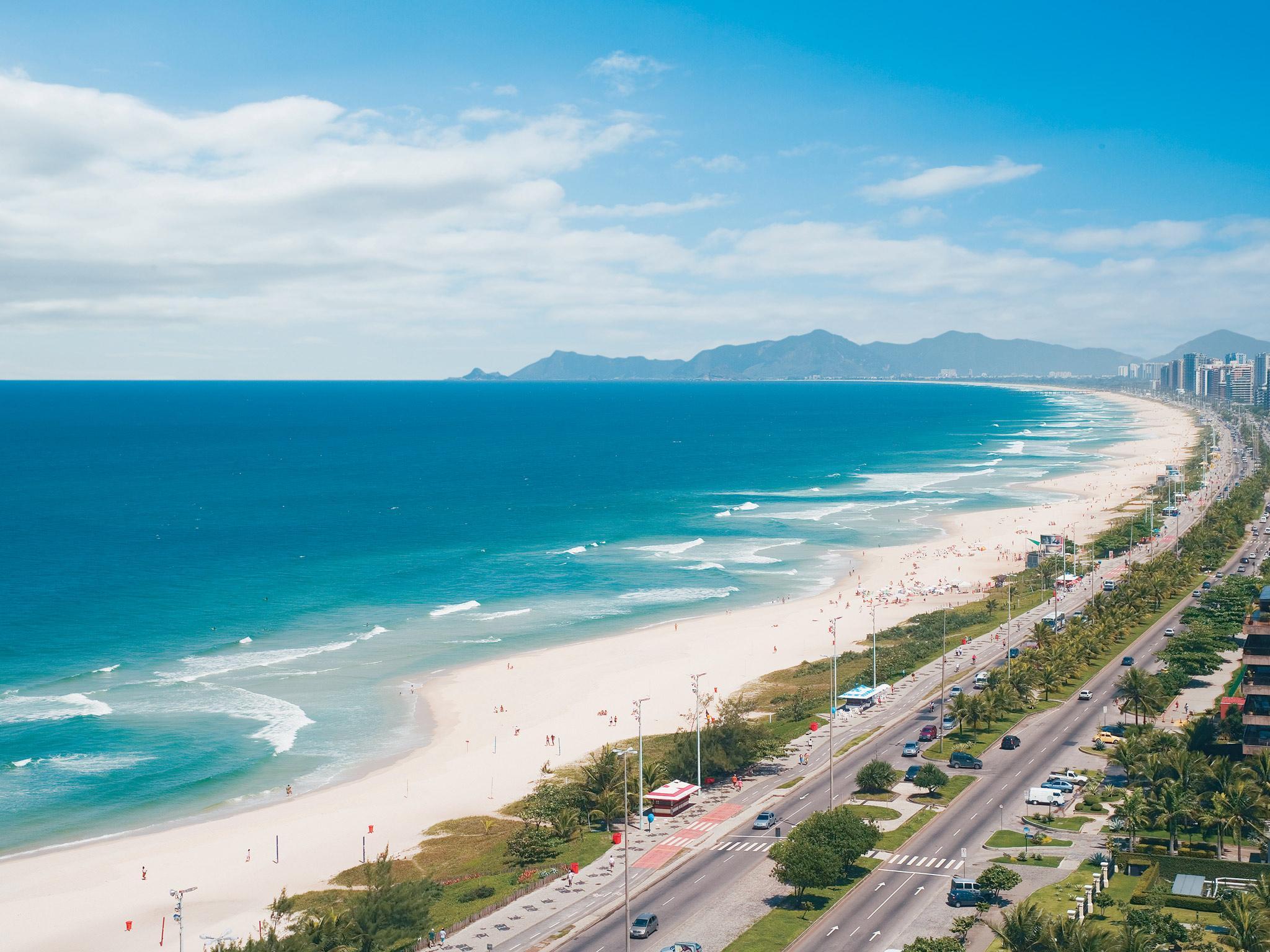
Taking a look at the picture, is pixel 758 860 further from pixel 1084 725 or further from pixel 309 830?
pixel 1084 725

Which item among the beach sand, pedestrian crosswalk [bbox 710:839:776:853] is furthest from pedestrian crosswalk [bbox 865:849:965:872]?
the beach sand

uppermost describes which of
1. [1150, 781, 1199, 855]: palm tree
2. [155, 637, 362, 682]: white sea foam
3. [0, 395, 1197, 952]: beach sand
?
[1150, 781, 1199, 855]: palm tree

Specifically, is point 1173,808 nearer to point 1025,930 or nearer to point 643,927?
point 1025,930

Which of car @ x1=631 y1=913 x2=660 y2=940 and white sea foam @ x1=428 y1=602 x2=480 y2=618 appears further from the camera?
white sea foam @ x1=428 y1=602 x2=480 y2=618

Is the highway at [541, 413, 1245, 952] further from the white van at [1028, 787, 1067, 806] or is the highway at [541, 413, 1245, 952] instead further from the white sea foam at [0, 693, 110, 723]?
the white sea foam at [0, 693, 110, 723]

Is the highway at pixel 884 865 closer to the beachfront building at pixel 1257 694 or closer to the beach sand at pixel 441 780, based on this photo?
the beachfront building at pixel 1257 694

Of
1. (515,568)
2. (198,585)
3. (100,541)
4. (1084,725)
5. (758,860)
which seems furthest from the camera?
(100,541)

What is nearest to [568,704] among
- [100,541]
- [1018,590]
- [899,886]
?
[899,886]
